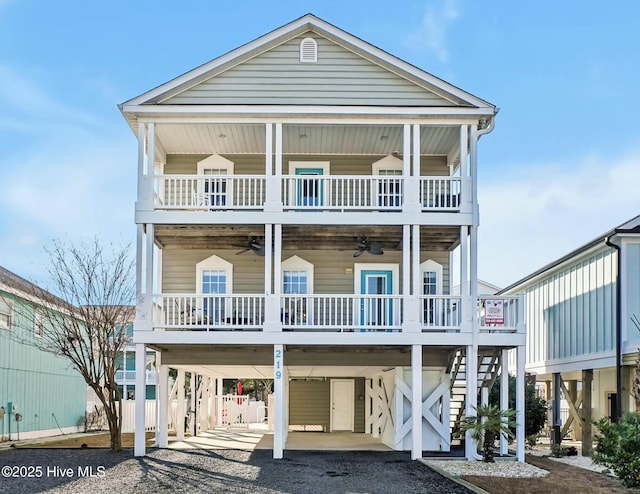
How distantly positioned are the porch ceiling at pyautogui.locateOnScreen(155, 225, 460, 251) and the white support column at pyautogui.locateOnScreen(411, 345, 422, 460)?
299 cm

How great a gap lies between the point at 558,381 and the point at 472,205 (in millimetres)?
7022

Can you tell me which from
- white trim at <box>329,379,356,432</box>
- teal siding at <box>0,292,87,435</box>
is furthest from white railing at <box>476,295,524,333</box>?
teal siding at <box>0,292,87,435</box>

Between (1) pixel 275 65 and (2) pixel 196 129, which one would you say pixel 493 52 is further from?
(2) pixel 196 129

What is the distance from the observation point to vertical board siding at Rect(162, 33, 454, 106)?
60.4ft

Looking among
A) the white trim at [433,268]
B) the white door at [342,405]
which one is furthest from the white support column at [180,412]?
the white trim at [433,268]

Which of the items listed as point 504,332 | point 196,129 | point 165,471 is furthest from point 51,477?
point 504,332

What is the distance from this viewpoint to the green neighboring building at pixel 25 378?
23.5 m

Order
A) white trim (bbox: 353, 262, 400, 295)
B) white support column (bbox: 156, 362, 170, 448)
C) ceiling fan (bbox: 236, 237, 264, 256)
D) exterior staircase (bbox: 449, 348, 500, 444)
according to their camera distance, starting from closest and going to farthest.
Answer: exterior staircase (bbox: 449, 348, 500, 444) → white support column (bbox: 156, 362, 170, 448) → ceiling fan (bbox: 236, 237, 264, 256) → white trim (bbox: 353, 262, 400, 295)

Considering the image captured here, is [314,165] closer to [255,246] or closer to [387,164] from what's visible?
[387,164]

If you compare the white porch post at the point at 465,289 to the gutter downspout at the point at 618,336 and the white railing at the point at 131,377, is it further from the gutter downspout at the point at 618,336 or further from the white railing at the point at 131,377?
the white railing at the point at 131,377

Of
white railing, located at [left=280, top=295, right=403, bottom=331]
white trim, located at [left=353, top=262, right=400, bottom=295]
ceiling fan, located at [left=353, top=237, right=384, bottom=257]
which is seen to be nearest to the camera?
white railing, located at [left=280, top=295, right=403, bottom=331]

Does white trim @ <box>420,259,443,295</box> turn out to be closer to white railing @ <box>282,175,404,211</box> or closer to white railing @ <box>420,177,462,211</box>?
white railing @ <box>420,177,462,211</box>

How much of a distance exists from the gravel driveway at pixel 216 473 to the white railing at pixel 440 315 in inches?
119

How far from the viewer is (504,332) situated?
18156mm
